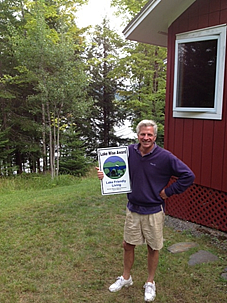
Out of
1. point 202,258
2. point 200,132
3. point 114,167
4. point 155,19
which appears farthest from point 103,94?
point 114,167

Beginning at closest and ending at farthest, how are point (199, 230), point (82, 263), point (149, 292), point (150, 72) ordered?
1. point (149, 292)
2. point (82, 263)
3. point (199, 230)
4. point (150, 72)

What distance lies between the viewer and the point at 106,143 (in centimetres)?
1794

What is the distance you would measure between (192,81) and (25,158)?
11574 mm

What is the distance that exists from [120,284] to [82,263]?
65 centimetres

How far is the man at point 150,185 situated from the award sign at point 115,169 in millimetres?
52

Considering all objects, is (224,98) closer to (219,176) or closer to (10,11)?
(219,176)

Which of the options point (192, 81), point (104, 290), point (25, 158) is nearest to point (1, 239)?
point (104, 290)

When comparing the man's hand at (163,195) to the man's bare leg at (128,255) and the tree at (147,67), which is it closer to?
the man's bare leg at (128,255)

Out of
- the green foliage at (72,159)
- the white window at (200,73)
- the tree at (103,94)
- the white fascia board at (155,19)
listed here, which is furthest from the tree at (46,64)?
the white window at (200,73)

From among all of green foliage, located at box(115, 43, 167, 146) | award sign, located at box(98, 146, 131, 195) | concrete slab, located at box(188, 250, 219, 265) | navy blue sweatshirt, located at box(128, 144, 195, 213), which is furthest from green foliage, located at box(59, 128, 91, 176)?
navy blue sweatshirt, located at box(128, 144, 195, 213)

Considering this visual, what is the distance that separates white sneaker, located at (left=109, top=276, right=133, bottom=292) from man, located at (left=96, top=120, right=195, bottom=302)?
9.7 inches

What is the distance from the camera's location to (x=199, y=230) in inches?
162

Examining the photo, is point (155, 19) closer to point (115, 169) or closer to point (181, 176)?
point (115, 169)

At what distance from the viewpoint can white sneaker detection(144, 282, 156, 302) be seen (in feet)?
8.05
